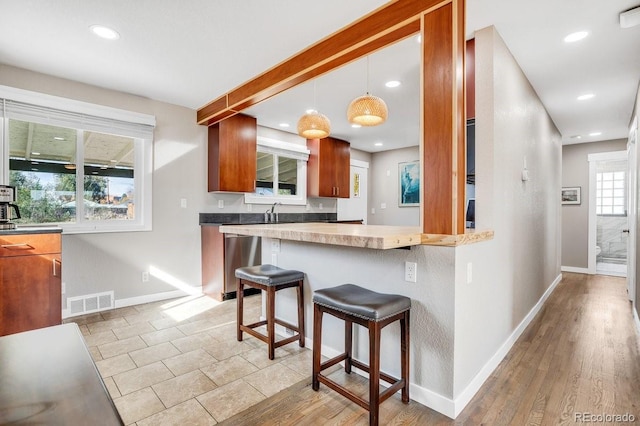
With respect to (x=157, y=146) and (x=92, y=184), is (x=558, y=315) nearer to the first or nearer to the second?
(x=157, y=146)

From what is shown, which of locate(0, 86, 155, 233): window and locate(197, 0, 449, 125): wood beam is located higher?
locate(197, 0, 449, 125): wood beam

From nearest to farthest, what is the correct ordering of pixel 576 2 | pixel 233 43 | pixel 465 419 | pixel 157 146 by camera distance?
1. pixel 465 419
2. pixel 576 2
3. pixel 233 43
4. pixel 157 146

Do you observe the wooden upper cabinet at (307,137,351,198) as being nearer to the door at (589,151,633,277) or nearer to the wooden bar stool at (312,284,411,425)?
the wooden bar stool at (312,284,411,425)

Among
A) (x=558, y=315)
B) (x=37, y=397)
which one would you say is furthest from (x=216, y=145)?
(x=558, y=315)

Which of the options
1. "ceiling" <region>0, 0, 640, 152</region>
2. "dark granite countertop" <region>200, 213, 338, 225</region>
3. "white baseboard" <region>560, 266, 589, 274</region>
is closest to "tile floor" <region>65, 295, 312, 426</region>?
"dark granite countertop" <region>200, 213, 338, 225</region>

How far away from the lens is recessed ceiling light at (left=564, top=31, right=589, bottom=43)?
248 cm

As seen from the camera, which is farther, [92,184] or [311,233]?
[92,184]

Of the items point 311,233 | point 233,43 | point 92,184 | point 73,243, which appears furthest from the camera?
point 92,184

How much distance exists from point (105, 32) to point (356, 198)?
5.31m

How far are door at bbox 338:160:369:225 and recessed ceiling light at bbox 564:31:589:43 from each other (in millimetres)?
4444

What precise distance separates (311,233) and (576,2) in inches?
89.2

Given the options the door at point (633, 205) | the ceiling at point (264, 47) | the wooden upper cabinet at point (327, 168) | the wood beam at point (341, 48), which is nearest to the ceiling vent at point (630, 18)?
the ceiling at point (264, 47)

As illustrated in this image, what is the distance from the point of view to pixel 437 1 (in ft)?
6.21


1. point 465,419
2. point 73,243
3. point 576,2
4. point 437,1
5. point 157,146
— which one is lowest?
point 465,419
